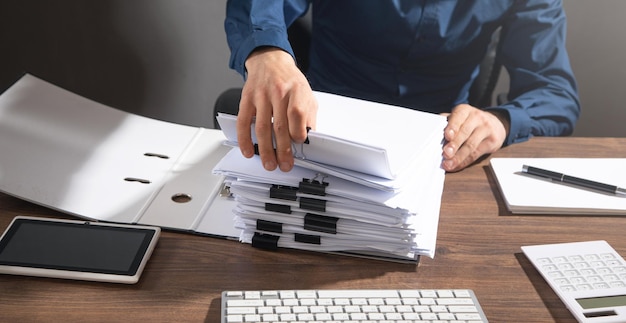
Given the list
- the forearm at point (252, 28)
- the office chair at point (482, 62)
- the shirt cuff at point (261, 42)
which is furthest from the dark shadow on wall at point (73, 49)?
the shirt cuff at point (261, 42)

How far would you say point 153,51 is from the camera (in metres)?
2.39

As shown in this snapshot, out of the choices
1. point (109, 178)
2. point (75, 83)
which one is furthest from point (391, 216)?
point (75, 83)

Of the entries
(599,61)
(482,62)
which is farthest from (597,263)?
(599,61)

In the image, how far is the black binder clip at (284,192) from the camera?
38.4 inches

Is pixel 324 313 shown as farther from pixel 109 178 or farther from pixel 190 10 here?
pixel 190 10

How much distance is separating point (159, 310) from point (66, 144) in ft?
1.43

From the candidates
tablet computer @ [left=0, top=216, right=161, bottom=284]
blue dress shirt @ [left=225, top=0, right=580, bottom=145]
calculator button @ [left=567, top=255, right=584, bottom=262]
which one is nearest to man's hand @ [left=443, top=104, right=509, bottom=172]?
blue dress shirt @ [left=225, top=0, right=580, bottom=145]

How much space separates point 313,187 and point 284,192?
0.04m

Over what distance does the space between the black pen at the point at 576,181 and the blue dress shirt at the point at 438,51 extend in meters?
0.24

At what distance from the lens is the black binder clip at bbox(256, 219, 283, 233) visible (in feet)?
3.29

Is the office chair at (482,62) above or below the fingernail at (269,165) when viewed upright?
above

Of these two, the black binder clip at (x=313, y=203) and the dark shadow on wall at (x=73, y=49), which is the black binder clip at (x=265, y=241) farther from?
the dark shadow on wall at (x=73, y=49)

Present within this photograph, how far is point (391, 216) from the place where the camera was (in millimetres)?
962

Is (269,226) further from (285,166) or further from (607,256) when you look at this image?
(607,256)
